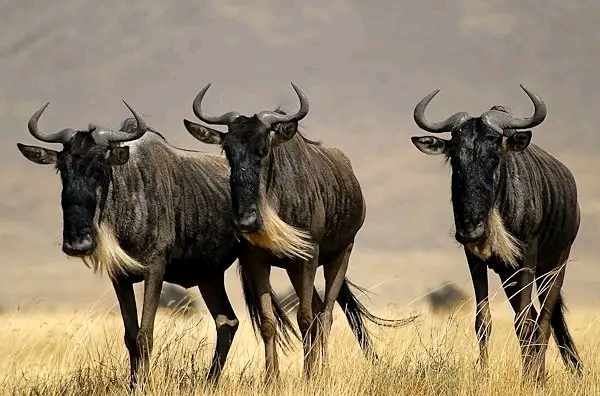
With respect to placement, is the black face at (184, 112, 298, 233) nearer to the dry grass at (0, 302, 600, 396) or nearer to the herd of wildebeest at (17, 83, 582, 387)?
the herd of wildebeest at (17, 83, 582, 387)

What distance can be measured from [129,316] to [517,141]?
3641 millimetres

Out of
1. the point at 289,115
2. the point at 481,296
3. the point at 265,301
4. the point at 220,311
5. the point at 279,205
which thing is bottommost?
the point at 220,311

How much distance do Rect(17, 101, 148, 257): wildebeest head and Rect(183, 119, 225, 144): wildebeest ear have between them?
1.47 feet

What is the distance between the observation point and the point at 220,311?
10.6m

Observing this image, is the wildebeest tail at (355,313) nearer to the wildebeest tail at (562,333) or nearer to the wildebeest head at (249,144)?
the wildebeest tail at (562,333)

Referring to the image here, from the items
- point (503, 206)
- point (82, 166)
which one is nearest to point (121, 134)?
point (82, 166)

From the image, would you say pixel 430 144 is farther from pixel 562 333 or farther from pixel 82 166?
pixel 562 333

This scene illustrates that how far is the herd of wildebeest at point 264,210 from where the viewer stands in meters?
8.77

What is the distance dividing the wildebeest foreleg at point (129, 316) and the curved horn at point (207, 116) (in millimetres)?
1588

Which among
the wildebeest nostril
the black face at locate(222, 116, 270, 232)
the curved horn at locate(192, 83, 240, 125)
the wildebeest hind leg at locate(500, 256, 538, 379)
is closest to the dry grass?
the wildebeest hind leg at locate(500, 256, 538, 379)

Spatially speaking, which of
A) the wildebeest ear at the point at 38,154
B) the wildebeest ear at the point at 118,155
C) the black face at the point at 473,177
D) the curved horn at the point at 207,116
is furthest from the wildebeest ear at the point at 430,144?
the wildebeest ear at the point at 38,154

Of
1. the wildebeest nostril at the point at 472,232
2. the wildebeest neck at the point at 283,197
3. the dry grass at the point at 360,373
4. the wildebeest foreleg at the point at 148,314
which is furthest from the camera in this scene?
the wildebeest foreleg at the point at 148,314

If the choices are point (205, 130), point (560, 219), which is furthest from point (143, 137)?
point (560, 219)

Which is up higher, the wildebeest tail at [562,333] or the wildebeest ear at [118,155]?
the wildebeest ear at [118,155]
